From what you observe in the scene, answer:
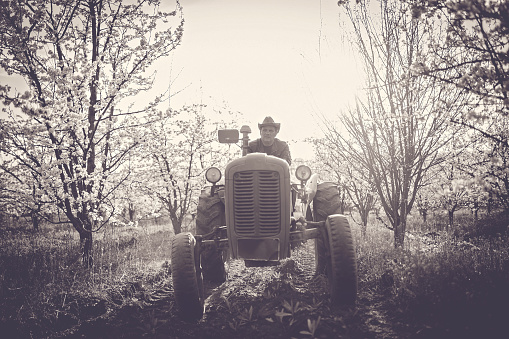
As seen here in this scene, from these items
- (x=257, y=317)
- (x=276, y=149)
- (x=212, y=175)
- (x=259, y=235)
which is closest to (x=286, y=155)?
(x=276, y=149)

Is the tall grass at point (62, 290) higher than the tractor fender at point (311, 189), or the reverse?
the tractor fender at point (311, 189)

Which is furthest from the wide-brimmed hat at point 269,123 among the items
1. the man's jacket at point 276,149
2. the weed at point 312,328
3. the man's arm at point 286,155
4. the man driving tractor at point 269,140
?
the weed at point 312,328

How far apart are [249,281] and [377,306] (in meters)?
1.97

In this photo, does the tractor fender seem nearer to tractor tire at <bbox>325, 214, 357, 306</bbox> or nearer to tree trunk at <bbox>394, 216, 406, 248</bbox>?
tractor tire at <bbox>325, 214, 357, 306</bbox>

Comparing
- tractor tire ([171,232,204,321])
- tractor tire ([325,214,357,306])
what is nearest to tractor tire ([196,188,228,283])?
tractor tire ([171,232,204,321])

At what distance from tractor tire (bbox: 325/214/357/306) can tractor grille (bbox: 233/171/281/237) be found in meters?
0.62

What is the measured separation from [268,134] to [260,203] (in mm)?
2021

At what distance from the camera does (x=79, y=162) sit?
5547 millimetres

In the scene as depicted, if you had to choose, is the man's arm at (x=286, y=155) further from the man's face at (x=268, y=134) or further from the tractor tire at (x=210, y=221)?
the tractor tire at (x=210, y=221)

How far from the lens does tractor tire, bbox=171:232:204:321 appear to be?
10.1 ft

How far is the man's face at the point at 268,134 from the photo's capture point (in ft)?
17.0

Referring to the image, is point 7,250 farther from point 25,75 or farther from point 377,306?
point 377,306

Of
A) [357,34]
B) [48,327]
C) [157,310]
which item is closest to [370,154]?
[357,34]

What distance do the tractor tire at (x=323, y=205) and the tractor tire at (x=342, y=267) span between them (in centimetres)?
110
